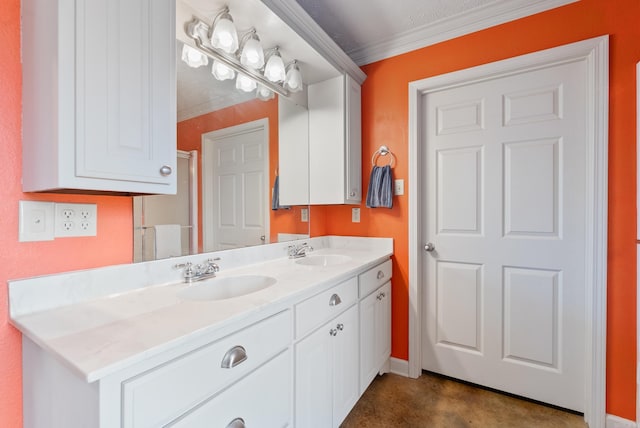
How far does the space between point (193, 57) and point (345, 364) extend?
169 cm

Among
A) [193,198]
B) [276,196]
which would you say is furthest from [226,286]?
[276,196]

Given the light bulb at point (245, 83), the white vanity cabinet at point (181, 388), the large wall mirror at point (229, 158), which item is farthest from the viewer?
the light bulb at point (245, 83)

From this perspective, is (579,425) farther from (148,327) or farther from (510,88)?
(148,327)

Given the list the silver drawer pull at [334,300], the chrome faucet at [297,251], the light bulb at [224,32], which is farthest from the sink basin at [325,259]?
the light bulb at [224,32]

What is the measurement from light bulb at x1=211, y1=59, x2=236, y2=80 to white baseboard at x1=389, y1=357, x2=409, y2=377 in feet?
7.06

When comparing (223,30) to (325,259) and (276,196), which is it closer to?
(276,196)

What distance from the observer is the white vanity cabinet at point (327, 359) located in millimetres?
1184

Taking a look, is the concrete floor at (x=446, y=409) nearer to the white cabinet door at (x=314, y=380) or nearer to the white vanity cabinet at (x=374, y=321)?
the white vanity cabinet at (x=374, y=321)

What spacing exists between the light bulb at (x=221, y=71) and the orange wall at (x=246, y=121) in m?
0.15

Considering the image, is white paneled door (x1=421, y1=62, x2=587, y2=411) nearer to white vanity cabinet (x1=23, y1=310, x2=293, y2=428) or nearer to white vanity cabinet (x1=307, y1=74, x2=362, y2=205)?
white vanity cabinet (x1=307, y1=74, x2=362, y2=205)

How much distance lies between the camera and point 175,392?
2.34 ft

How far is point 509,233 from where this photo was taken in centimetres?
183

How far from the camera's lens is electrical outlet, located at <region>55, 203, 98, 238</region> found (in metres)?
0.97

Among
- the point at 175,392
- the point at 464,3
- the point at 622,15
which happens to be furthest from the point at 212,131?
the point at 622,15
